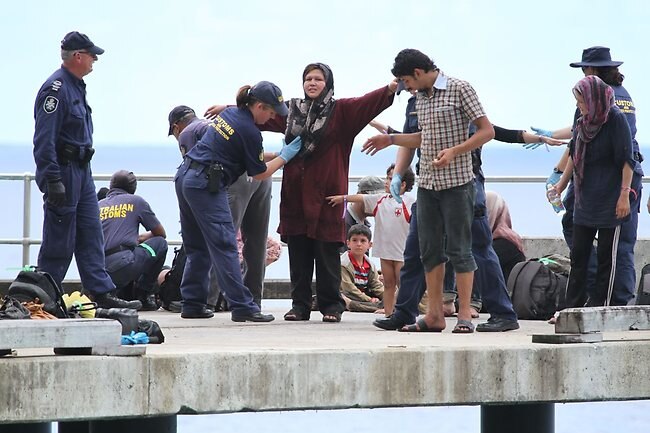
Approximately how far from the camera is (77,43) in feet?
31.1

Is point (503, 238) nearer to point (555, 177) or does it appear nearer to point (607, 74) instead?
point (555, 177)

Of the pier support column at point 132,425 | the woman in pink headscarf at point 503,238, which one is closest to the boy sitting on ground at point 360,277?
the woman in pink headscarf at point 503,238

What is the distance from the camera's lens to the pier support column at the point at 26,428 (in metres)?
7.56

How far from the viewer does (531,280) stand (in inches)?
395

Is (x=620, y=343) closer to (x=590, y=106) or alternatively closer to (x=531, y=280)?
(x=590, y=106)

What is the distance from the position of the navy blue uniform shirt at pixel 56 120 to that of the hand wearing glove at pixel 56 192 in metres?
0.03

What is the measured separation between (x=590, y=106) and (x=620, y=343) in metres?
2.07

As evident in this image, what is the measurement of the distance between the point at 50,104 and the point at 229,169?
3.94ft

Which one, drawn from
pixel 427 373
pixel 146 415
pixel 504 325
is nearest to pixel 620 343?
pixel 427 373

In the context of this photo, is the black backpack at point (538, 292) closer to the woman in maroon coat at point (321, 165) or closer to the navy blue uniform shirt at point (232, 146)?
the woman in maroon coat at point (321, 165)

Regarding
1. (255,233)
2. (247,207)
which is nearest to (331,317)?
(255,233)

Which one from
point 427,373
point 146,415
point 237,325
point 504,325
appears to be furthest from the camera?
point 237,325

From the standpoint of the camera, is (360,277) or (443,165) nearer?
(443,165)

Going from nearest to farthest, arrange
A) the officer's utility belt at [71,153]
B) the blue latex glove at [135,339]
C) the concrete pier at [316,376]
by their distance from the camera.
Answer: the concrete pier at [316,376] < the blue latex glove at [135,339] < the officer's utility belt at [71,153]
